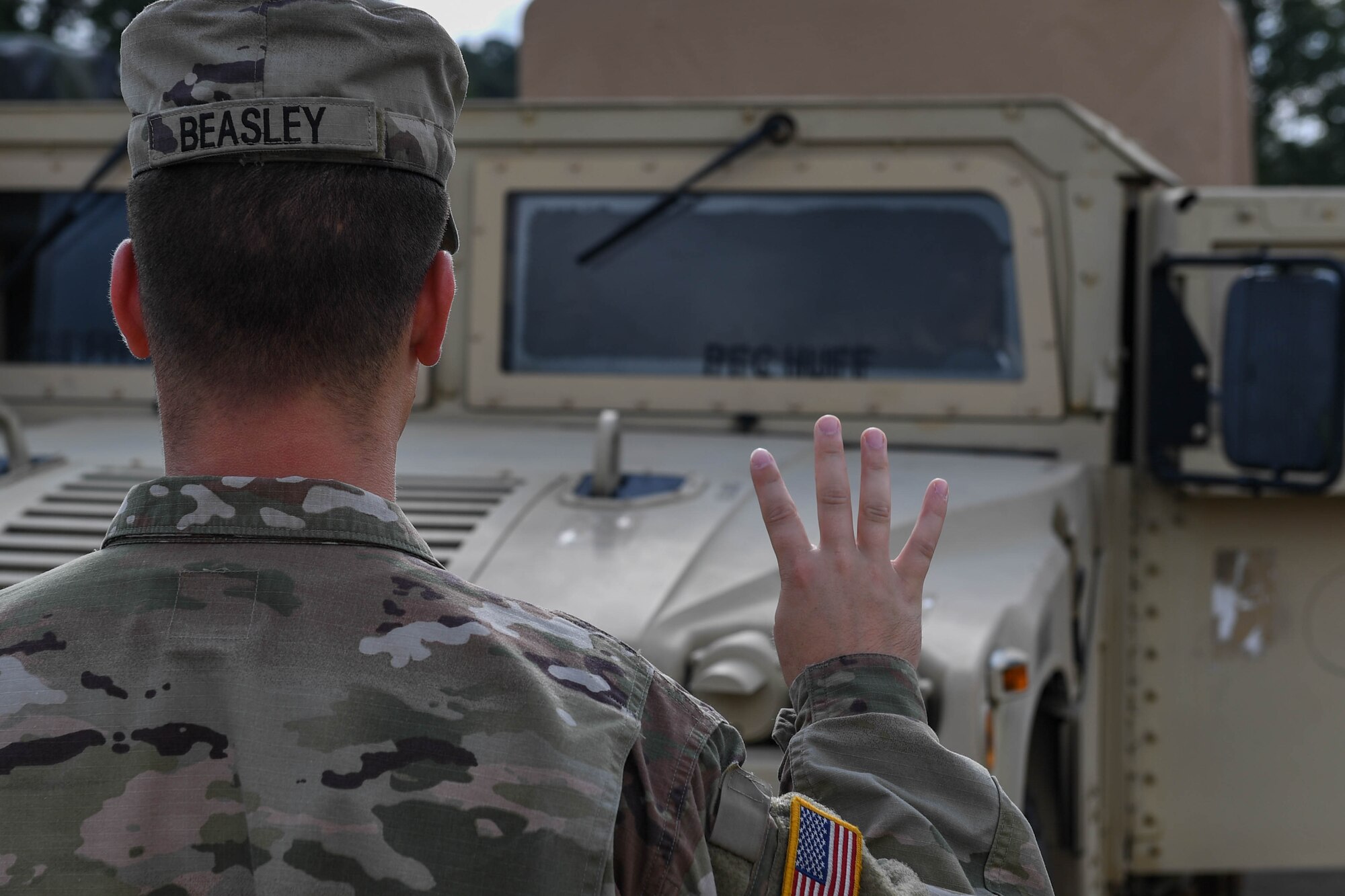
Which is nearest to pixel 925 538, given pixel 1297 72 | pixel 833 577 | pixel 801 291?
pixel 833 577

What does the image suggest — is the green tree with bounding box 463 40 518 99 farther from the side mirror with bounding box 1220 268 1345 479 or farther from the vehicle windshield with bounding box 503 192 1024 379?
the side mirror with bounding box 1220 268 1345 479

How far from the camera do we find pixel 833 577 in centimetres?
106

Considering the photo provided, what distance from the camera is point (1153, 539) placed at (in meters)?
3.29

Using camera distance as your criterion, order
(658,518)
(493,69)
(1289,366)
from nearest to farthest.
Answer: (658,518) → (1289,366) → (493,69)

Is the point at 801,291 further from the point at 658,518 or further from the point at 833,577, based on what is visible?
the point at 833,577

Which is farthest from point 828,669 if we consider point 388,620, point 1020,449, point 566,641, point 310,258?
point 1020,449

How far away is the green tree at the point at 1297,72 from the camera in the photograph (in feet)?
51.5

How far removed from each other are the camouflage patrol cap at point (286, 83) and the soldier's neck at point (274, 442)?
0.55 ft

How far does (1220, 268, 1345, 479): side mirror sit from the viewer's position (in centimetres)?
273

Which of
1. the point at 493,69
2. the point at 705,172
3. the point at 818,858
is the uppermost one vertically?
the point at 493,69

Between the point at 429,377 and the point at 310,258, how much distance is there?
2.45 metres

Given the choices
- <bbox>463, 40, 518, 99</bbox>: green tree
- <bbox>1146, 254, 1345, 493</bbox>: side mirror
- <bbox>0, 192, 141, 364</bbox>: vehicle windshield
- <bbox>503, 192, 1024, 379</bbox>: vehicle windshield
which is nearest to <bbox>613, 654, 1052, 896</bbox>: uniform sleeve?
<bbox>1146, 254, 1345, 493</bbox>: side mirror

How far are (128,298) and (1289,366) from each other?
2.25m

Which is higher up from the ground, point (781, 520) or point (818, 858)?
point (781, 520)
